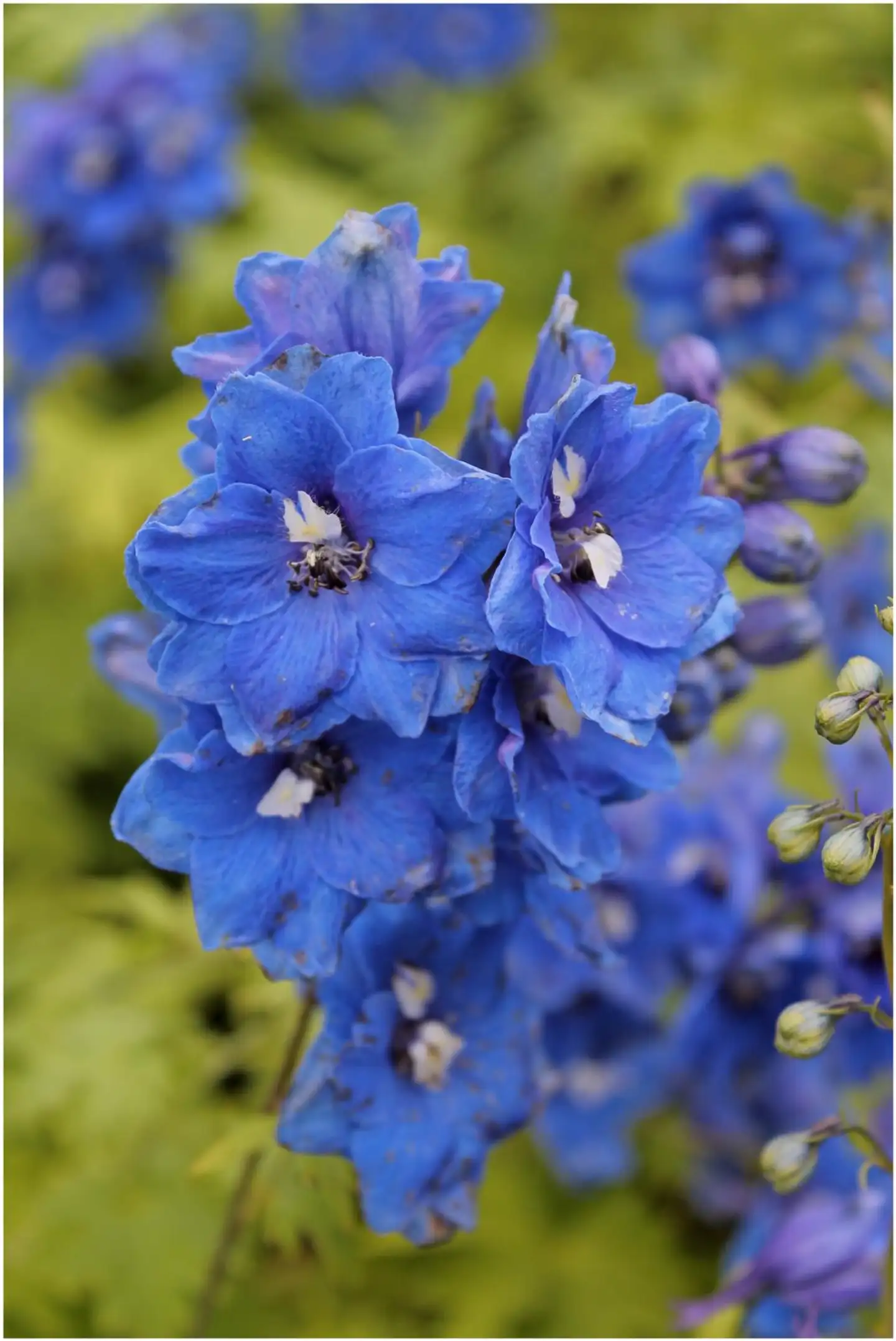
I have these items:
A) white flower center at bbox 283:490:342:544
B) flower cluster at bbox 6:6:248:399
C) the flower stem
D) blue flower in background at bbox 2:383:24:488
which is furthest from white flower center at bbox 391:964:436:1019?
flower cluster at bbox 6:6:248:399

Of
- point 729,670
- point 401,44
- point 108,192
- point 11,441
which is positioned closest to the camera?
point 729,670

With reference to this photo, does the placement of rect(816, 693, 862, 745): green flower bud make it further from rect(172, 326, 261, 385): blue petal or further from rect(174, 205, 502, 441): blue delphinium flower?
rect(172, 326, 261, 385): blue petal

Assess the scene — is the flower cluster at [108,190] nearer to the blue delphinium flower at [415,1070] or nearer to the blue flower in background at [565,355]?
the blue flower in background at [565,355]

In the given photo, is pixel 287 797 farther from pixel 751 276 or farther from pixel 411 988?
pixel 751 276

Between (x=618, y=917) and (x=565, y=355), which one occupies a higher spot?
(x=565, y=355)

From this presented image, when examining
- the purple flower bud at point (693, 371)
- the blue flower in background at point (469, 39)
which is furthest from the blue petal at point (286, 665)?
the blue flower in background at point (469, 39)

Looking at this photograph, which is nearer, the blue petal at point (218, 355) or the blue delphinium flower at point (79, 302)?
the blue petal at point (218, 355)

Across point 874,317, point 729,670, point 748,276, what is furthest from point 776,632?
point 748,276
